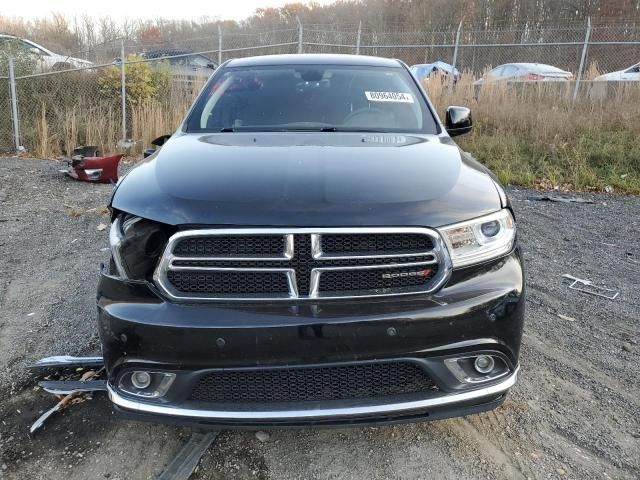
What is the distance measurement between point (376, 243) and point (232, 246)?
524mm

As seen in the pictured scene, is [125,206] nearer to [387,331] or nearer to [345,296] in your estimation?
[345,296]

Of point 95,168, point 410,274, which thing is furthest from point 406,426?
point 95,168

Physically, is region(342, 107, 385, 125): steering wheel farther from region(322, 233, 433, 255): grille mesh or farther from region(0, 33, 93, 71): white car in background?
region(0, 33, 93, 71): white car in background

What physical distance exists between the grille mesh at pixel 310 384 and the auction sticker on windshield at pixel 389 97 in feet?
6.77

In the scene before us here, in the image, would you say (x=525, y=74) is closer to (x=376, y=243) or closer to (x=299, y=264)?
(x=376, y=243)

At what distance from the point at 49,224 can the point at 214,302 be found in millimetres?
4561

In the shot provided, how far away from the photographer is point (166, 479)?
6.82 feet

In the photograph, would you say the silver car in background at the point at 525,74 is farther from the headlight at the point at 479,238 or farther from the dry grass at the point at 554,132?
the headlight at the point at 479,238

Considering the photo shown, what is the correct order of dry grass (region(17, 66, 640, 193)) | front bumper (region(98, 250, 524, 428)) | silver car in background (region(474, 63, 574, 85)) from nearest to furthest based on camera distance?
1. front bumper (region(98, 250, 524, 428))
2. dry grass (region(17, 66, 640, 193))
3. silver car in background (region(474, 63, 574, 85))

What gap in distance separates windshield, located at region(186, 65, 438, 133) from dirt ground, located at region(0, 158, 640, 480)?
5.00 feet

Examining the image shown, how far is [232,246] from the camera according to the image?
192cm

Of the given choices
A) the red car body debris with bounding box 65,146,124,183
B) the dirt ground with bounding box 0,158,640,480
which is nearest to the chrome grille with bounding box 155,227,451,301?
the dirt ground with bounding box 0,158,640,480

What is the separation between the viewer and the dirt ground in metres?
2.15

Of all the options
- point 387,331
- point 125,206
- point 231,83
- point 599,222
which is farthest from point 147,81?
point 387,331
